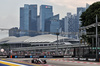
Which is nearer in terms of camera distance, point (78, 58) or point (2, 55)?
point (78, 58)

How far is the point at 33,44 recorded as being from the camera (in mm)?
185375

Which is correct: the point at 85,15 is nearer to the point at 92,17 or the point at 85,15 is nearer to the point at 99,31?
A: the point at 92,17

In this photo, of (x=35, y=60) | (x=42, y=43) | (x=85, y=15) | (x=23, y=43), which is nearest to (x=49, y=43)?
(x=42, y=43)

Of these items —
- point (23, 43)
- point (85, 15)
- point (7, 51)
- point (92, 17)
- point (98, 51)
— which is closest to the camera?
point (98, 51)

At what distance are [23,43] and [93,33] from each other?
143 meters

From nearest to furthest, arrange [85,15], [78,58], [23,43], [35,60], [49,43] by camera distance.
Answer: [35,60] → [78,58] → [85,15] → [49,43] → [23,43]

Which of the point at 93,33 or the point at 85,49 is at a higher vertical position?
the point at 93,33

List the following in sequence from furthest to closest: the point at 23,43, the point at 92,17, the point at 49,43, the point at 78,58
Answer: the point at 23,43
the point at 49,43
the point at 92,17
the point at 78,58

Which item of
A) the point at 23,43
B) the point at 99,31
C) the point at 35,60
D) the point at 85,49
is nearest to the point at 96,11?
the point at 99,31

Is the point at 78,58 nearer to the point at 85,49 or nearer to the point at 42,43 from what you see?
the point at 85,49

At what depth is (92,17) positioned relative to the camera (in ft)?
192

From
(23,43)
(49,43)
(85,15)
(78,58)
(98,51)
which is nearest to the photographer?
(98,51)

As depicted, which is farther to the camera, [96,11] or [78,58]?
[96,11]

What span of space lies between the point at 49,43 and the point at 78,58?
136 meters
